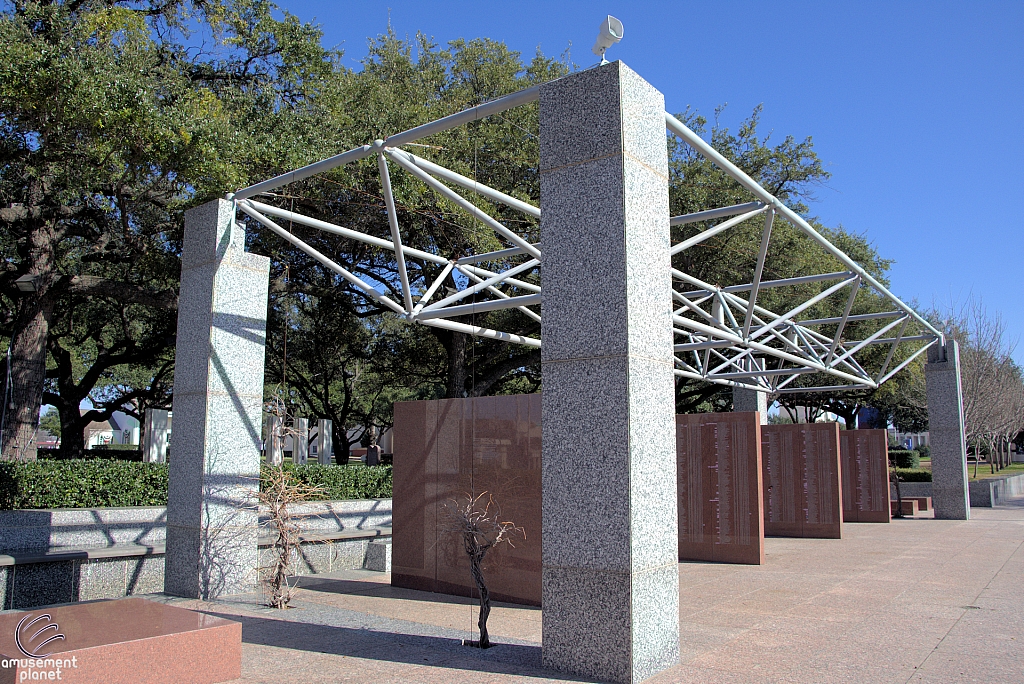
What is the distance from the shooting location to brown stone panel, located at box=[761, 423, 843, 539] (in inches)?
622

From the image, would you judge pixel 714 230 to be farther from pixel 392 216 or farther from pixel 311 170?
pixel 311 170

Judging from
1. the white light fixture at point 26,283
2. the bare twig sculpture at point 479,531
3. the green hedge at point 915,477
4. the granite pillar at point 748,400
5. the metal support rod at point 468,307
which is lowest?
the green hedge at point 915,477

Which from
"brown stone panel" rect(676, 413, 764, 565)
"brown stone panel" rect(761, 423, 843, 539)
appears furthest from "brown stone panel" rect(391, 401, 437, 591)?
"brown stone panel" rect(761, 423, 843, 539)

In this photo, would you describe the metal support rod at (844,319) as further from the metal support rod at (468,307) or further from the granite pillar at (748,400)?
the metal support rod at (468,307)

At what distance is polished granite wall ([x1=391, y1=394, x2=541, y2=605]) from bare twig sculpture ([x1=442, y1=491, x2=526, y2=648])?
3.7 inches

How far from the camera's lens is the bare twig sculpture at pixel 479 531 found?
21.5ft

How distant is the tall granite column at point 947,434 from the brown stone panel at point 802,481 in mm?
5123

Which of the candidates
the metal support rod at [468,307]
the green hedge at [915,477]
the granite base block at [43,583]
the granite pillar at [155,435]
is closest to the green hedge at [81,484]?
the granite base block at [43,583]

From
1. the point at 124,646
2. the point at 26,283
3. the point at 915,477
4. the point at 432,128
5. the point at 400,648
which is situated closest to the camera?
the point at 124,646

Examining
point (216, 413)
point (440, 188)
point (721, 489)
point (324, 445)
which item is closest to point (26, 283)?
point (216, 413)

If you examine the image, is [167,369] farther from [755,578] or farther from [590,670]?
[590,670]

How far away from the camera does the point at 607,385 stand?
5711 millimetres

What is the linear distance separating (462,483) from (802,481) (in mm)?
9725

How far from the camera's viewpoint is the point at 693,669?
227 inches
